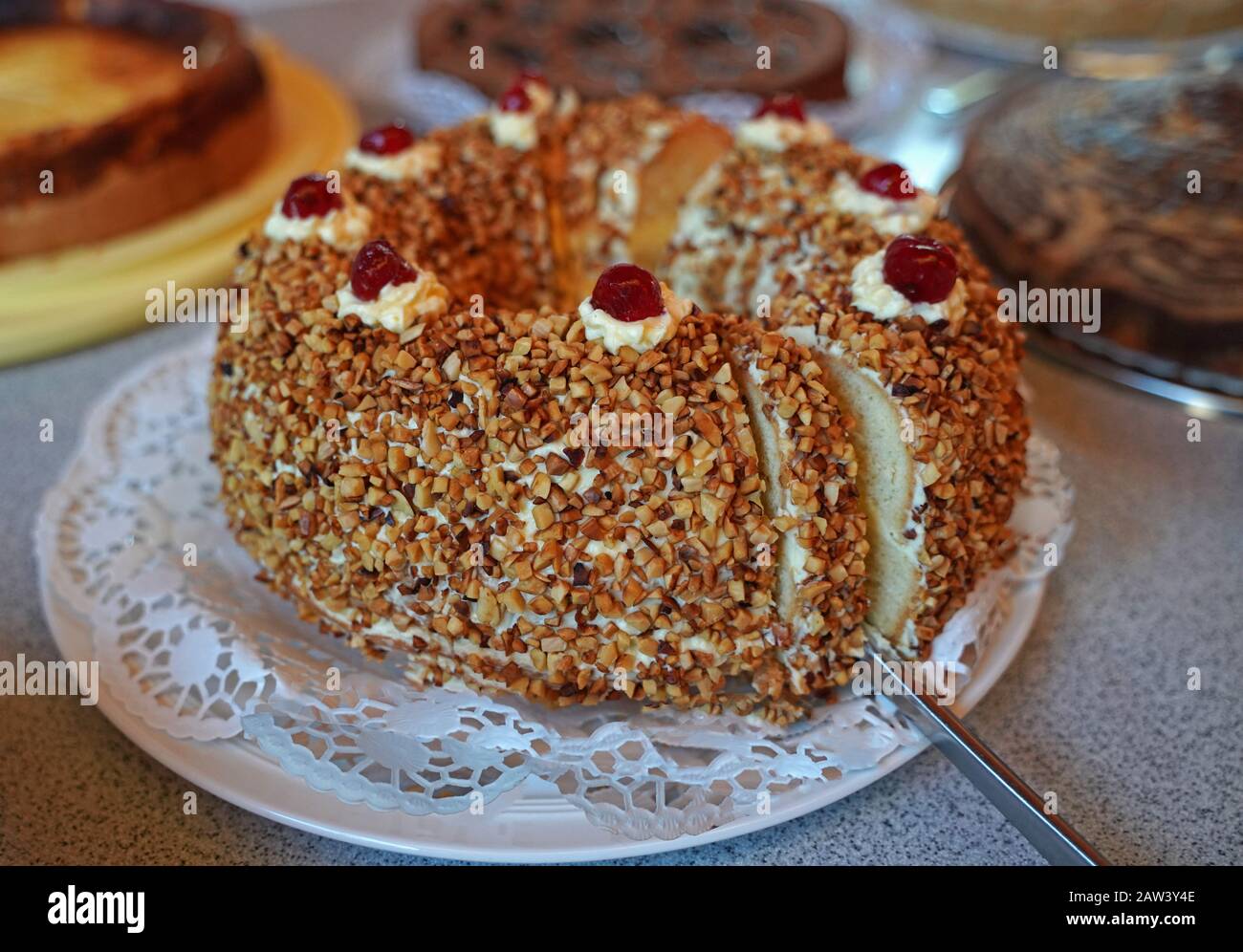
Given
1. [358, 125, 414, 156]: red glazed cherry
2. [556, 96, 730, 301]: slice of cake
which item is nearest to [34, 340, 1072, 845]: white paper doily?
[358, 125, 414, 156]: red glazed cherry

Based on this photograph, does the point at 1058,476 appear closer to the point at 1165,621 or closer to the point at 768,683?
the point at 1165,621

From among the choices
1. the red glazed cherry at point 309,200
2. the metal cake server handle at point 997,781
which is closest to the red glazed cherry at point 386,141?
the red glazed cherry at point 309,200

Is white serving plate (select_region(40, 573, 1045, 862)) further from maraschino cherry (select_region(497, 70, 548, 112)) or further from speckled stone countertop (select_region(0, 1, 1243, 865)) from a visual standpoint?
maraschino cherry (select_region(497, 70, 548, 112))

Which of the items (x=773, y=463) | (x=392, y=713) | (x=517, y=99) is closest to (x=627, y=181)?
(x=517, y=99)

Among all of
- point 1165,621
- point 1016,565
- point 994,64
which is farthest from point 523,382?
point 994,64
